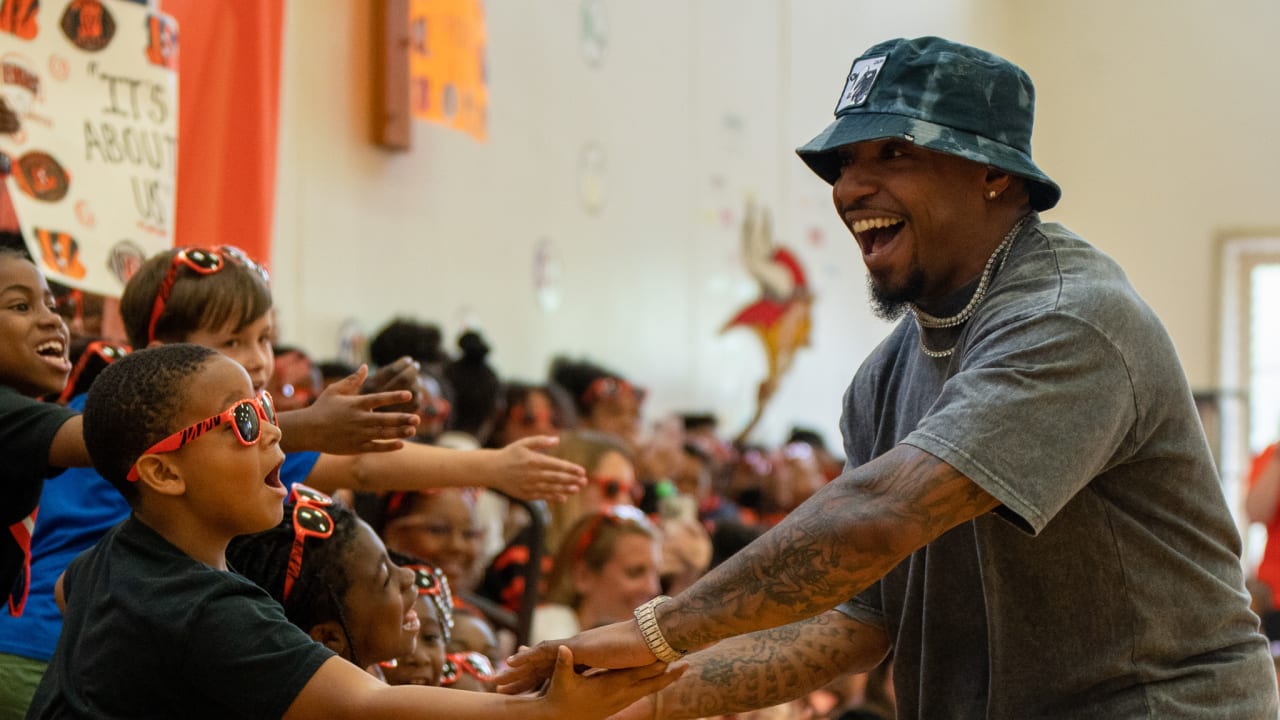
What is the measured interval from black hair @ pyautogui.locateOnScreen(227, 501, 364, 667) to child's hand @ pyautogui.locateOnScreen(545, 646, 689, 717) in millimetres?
523

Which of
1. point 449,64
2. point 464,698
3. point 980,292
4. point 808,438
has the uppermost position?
point 449,64

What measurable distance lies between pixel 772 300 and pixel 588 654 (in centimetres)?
800

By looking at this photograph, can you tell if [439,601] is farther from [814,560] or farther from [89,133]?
[89,133]

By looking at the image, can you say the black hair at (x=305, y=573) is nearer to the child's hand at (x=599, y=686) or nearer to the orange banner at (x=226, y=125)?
the child's hand at (x=599, y=686)

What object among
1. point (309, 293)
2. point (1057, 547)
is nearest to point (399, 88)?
point (309, 293)

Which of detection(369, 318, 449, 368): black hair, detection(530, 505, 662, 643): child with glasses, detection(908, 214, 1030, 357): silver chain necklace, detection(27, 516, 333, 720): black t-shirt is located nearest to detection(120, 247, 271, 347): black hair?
detection(27, 516, 333, 720): black t-shirt

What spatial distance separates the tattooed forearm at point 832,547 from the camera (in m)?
2.01

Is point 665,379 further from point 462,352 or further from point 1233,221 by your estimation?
point 1233,221

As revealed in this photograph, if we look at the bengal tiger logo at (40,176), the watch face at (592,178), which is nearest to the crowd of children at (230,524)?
the bengal tiger logo at (40,176)

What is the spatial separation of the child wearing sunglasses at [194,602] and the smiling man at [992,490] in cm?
31

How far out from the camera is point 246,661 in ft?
6.03

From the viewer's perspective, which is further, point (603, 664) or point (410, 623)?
point (410, 623)

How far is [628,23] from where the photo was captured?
830 centimetres

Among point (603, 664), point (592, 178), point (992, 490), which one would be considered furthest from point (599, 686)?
point (592, 178)
